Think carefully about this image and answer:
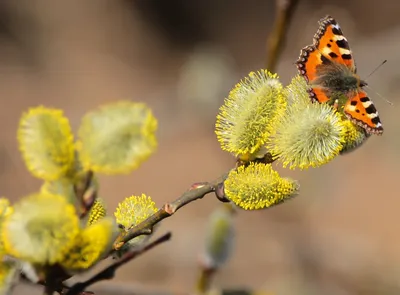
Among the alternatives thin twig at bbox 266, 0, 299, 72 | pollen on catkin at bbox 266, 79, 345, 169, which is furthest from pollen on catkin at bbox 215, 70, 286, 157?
thin twig at bbox 266, 0, 299, 72

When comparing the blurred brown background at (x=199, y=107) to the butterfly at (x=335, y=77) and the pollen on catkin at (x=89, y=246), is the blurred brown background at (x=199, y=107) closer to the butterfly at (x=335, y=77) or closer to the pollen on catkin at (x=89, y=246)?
the butterfly at (x=335, y=77)

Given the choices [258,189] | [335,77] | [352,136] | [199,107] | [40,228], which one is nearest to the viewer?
[40,228]

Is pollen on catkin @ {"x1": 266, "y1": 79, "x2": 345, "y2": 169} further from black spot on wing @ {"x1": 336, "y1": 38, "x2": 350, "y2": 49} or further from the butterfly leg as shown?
black spot on wing @ {"x1": 336, "y1": 38, "x2": 350, "y2": 49}

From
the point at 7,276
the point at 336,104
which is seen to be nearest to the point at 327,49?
the point at 336,104

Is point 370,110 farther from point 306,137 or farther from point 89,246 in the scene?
point 89,246

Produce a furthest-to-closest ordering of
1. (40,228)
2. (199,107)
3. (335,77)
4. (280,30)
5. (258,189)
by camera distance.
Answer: (199,107) < (280,30) < (335,77) < (258,189) < (40,228)

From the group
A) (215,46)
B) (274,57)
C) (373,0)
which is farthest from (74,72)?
(274,57)

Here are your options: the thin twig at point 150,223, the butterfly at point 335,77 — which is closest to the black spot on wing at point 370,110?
the butterfly at point 335,77
